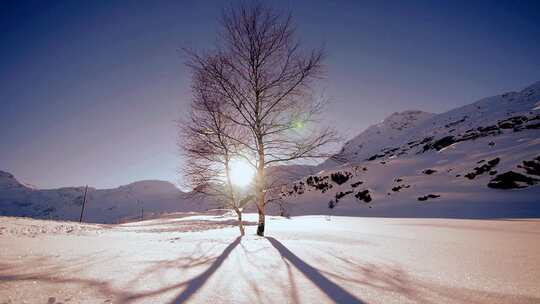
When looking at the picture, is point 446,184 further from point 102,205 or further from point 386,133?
point 102,205

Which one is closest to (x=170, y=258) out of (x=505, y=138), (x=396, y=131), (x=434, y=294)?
(x=434, y=294)

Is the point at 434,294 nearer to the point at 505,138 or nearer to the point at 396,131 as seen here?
the point at 505,138

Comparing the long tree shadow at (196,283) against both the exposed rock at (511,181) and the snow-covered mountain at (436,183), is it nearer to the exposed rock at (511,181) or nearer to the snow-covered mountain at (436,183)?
the snow-covered mountain at (436,183)

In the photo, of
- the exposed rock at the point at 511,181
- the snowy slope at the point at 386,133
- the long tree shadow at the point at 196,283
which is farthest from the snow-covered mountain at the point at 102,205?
the long tree shadow at the point at 196,283

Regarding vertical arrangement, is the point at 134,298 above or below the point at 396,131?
below

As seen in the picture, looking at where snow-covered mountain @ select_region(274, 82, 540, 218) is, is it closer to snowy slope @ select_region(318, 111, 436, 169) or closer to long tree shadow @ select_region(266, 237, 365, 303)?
long tree shadow @ select_region(266, 237, 365, 303)

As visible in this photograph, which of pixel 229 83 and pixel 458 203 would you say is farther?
pixel 458 203

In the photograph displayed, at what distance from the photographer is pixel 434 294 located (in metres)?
2.39

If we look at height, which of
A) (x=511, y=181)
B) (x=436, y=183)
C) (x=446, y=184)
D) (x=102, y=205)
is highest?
(x=102, y=205)

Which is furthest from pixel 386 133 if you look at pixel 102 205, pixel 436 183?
pixel 102 205

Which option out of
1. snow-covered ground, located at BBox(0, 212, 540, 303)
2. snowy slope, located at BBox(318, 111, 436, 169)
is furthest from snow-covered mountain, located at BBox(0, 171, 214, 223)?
snow-covered ground, located at BBox(0, 212, 540, 303)

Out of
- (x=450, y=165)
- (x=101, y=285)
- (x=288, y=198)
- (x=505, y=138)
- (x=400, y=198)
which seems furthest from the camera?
(x=288, y=198)

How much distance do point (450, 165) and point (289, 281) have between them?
128ft

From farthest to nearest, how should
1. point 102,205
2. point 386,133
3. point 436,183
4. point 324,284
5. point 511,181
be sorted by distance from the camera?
point 102,205, point 386,133, point 436,183, point 511,181, point 324,284
